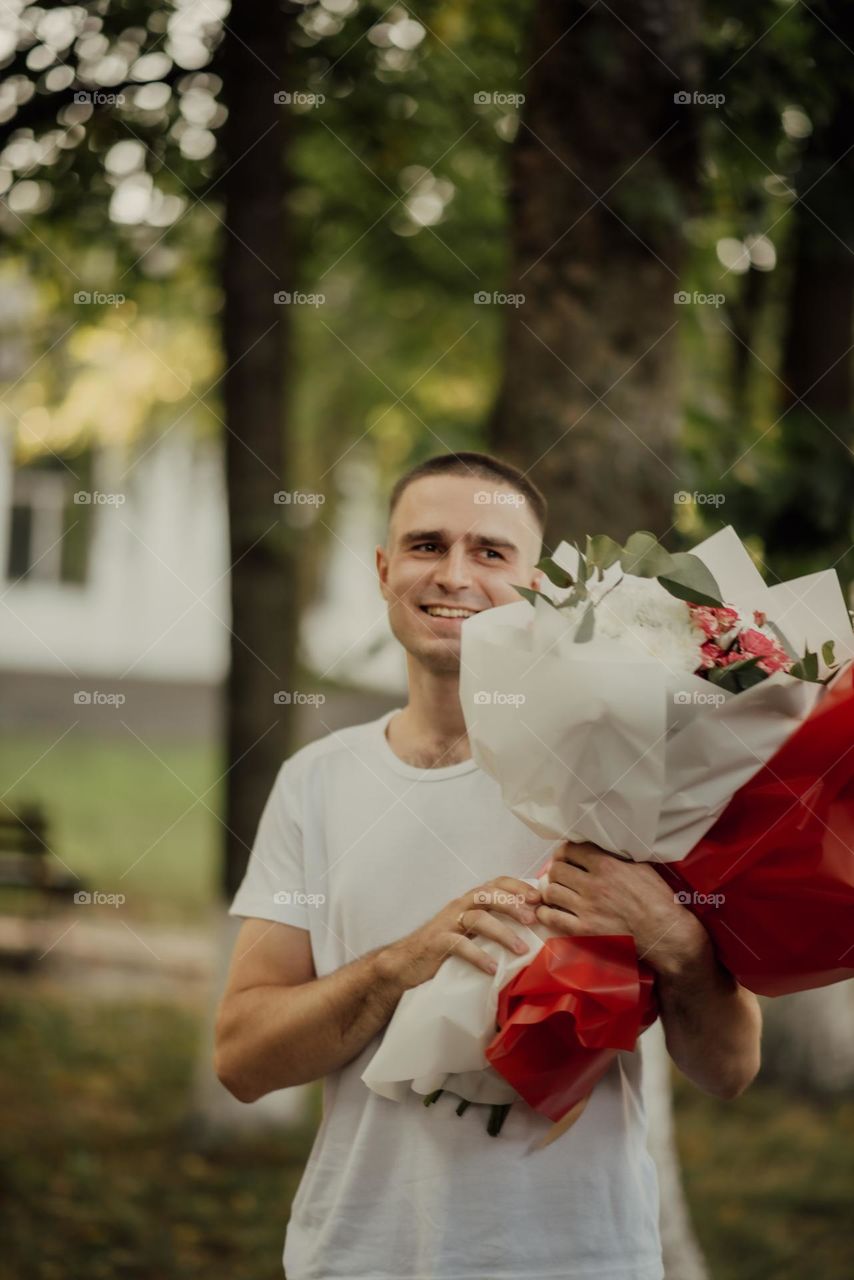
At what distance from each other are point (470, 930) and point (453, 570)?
64 centimetres

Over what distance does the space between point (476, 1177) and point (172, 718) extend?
16461mm

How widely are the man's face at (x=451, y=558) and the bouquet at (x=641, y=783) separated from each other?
25 centimetres

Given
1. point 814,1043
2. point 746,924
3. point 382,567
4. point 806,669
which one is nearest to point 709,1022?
point 746,924

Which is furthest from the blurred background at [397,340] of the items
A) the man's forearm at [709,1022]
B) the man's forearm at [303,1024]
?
the man's forearm at [709,1022]

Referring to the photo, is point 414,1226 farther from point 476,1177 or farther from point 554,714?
point 554,714

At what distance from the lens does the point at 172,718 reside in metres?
18.1

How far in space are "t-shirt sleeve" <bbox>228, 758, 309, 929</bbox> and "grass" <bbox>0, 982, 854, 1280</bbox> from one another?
2388mm

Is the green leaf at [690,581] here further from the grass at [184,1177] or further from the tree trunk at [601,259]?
the grass at [184,1177]

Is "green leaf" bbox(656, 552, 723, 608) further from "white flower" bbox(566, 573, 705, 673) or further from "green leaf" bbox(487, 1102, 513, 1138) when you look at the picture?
"green leaf" bbox(487, 1102, 513, 1138)

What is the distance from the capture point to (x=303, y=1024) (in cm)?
213

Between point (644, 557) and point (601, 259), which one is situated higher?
point (601, 259)

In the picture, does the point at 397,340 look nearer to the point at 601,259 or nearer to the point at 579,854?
the point at 601,259

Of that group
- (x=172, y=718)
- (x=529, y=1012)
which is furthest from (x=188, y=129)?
(x=172, y=718)

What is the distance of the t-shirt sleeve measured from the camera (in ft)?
7.39
